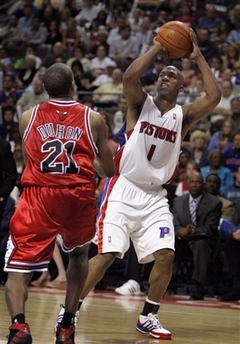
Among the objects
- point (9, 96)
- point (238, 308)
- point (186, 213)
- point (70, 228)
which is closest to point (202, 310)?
point (238, 308)

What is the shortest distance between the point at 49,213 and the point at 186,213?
5.48m

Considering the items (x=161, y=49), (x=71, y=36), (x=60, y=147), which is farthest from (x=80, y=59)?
(x=60, y=147)

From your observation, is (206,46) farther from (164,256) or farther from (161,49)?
(164,256)

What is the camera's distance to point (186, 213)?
10.9m

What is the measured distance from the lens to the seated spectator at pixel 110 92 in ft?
49.9

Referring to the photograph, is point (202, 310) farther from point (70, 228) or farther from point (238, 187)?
point (70, 228)

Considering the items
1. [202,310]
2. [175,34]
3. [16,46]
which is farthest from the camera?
[16,46]

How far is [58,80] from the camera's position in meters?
5.66

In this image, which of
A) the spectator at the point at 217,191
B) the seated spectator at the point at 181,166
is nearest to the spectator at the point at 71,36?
the seated spectator at the point at 181,166

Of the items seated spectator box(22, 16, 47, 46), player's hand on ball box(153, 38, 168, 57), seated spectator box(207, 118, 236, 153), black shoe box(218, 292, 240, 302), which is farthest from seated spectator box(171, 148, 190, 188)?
seated spectator box(22, 16, 47, 46)

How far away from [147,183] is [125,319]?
147cm

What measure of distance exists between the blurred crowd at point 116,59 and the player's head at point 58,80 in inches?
226

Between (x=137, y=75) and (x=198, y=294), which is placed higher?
(x=137, y=75)

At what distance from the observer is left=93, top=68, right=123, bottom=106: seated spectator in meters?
15.2
